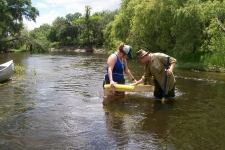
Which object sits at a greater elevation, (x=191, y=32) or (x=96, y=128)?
(x=191, y=32)

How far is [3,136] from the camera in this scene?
554 centimetres

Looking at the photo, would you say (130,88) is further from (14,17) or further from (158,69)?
(14,17)

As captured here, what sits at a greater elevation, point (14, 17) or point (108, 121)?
point (14, 17)

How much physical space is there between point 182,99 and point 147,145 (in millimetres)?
4908

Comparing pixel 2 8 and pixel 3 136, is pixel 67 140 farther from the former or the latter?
pixel 2 8

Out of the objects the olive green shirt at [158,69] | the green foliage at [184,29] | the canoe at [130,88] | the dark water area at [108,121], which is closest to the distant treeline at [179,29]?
the green foliage at [184,29]

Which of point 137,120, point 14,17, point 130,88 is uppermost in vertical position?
point 14,17

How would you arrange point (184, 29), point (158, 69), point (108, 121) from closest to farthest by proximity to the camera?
point (108, 121) → point (158, 69) → point (184, 29)

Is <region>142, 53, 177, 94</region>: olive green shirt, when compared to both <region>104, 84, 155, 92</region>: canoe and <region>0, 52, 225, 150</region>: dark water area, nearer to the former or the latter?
<region>104, 84, 155, 92</region>: canoe

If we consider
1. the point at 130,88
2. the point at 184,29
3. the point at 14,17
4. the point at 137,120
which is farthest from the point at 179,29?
the point at 14,17

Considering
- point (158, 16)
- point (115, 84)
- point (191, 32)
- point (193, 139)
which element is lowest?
point (193, 139)

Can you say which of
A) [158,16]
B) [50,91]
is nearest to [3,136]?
[50,91]

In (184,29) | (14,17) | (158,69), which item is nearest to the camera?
(158,69)

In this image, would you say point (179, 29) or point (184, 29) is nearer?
point (184, 29)
